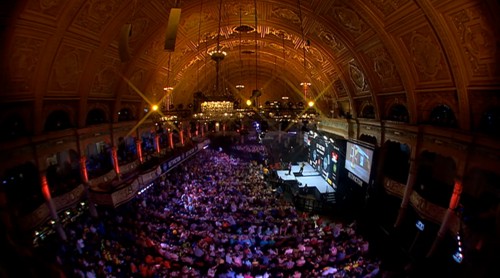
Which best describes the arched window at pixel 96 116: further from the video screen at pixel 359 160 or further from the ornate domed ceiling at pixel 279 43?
the video screen at pixel 359 160

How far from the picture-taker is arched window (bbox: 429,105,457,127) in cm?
847

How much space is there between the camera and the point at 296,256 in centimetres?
824

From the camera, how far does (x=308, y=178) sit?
19922 millimetres

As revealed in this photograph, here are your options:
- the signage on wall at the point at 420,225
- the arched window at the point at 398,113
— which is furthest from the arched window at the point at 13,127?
the signage on wall at the point at 420,225

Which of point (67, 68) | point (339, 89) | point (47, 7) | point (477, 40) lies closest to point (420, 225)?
point (477, 40)

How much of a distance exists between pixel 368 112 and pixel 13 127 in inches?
651

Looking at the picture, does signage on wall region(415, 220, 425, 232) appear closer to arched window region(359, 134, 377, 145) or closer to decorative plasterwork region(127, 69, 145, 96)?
arched window region(359, 134, 377, 145)

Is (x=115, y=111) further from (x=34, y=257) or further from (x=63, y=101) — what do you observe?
(x=34, y=257)

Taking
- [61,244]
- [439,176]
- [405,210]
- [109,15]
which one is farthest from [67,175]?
[439,176]

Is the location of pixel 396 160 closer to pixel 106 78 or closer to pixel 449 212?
pixel 449 212

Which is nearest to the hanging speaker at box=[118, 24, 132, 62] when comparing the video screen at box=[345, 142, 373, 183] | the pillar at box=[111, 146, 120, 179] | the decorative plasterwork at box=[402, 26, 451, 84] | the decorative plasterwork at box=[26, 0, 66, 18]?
the decorative plasterwork at box=[26, 0, 66, 18]

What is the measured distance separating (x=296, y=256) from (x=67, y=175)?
45.7 ft

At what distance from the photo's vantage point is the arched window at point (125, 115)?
15.3 meters

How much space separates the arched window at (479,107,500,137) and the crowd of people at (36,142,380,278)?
17.6 feet
